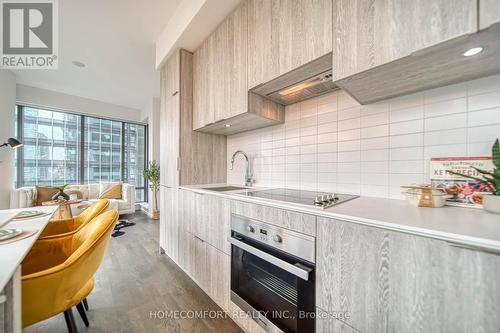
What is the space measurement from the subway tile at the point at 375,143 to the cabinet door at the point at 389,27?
22.1 inches

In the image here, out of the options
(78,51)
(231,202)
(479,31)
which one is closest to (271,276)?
(231,202)

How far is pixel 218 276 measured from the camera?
1490mm

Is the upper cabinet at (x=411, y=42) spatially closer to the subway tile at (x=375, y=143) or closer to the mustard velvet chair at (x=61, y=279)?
the subway tile at (x=375, y=143)

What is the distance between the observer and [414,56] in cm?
Answer: 79

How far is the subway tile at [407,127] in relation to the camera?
1111mm

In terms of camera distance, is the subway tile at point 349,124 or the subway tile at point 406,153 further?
the subway tile at point 349,124

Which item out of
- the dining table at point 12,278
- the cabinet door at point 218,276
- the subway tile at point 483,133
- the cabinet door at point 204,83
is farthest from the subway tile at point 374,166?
the dining table at point 12,278

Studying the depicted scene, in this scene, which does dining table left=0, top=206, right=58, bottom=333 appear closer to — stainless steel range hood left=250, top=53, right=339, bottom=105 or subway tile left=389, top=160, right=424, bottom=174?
stainless steel range hood left=250, top=53, right=339, bottom=105

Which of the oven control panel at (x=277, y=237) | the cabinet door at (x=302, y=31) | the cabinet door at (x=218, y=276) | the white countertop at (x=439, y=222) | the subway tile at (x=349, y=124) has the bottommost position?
the cabinet door at (x=218, y=276)

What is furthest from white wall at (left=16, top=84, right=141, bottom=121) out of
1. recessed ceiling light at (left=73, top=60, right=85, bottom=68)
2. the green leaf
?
the green leaf

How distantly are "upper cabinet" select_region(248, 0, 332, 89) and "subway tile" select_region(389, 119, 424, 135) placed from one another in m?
0.65

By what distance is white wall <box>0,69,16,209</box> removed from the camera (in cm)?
305

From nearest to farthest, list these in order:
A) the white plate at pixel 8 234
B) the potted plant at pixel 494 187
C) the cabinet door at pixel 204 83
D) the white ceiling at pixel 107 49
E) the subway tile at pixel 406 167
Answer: the potted plant at pixel 494 187 < the white plate at pixel 8 234 < the subway tile at pixel 406 167 < the cabinet door at pixel 204 83 < the white ceiling at pixel 107 49

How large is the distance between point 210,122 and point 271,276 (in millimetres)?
1468
